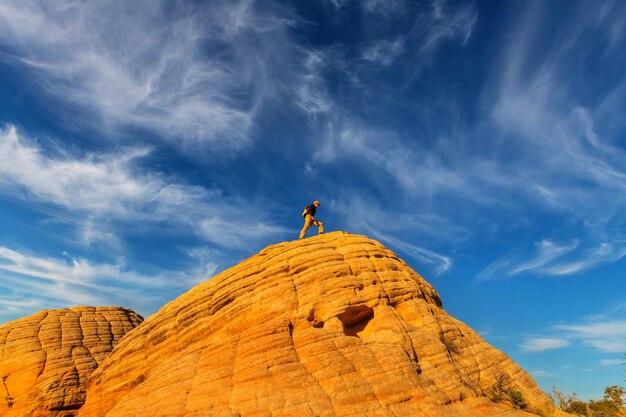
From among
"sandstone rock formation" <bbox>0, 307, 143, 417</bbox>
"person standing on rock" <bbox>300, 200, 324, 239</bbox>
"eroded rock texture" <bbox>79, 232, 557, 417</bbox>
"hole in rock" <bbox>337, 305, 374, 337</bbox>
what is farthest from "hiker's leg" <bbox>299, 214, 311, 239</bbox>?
"sandstone rock formation" <bbox>0, 307, 143, 417</bbox>

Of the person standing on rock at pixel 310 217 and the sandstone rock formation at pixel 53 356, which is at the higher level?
the person standing on rock at pixel 310 217

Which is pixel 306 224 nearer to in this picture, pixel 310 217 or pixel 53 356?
pixel 310 217

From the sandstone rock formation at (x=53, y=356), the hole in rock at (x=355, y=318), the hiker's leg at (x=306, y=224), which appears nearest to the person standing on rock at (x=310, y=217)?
the hiker's leg at (x=306, y=224)

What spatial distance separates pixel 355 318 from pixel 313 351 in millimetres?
5275

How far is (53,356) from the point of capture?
40.0 metres

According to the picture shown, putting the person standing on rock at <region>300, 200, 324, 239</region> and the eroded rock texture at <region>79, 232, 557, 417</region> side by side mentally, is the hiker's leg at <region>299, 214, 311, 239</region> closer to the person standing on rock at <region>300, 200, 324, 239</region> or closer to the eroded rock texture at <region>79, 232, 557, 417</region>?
the person standing on rock at <region>300, 200, 324, 239</region>

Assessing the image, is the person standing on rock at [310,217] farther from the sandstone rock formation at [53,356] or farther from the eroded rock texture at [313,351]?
the sandstone rock formation at [53,356]

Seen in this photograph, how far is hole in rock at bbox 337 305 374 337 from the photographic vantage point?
1091 inches

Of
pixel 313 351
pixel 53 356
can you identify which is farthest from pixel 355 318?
pixel 53 356

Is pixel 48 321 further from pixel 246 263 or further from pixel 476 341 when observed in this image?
pixel 476 341

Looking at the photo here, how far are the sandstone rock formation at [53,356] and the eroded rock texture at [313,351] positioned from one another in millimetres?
4407

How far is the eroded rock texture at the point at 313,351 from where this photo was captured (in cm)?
2188

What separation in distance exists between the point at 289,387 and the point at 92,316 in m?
37.3

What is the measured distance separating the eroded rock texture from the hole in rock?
0.28ft
